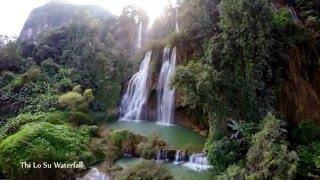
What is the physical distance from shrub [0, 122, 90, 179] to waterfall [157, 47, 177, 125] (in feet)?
25.1

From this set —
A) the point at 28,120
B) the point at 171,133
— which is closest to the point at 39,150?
the point at 28,120

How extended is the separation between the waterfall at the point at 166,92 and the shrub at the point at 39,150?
7.65 meters

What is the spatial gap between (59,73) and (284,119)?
19757 millimetres

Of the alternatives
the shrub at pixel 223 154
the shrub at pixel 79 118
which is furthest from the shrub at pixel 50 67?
the shrub at pixel 223 154

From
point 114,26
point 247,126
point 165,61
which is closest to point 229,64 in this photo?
point 247,126

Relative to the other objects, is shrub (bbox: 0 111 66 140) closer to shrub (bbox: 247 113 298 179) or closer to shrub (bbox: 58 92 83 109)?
shrub (bbox: 58 92 83 109)

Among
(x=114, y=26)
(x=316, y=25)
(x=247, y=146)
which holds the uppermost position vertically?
(x=114, y=26)

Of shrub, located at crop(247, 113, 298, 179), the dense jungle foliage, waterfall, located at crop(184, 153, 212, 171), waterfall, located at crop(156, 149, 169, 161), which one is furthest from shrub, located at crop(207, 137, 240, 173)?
waterfall, located at crop(156, 149, 169, 161)

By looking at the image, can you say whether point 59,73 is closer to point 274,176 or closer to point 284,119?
point 284,119

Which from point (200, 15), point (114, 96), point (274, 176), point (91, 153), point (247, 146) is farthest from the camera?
point (114, 96)

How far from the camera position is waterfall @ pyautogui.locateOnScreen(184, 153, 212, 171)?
1591 centimetres

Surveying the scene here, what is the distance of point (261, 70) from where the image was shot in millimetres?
15336

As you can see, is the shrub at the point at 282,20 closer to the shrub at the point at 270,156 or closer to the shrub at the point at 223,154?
the shrub at the point at 270,156

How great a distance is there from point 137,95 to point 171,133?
6.78 metres
